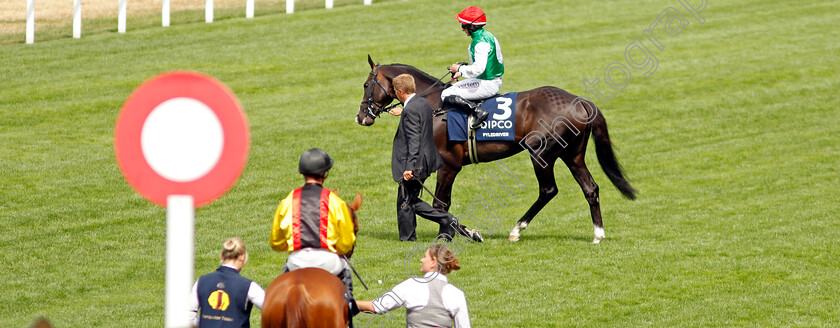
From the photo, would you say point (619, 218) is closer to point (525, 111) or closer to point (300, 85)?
point (525, 111)

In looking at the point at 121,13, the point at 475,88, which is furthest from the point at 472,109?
the point at 121,13

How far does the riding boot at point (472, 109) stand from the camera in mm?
11234

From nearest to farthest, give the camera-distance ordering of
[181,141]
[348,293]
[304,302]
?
[181,141], [304,302], [348,293]

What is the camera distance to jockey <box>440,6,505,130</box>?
1107 cm

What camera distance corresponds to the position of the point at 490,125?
11359 mm

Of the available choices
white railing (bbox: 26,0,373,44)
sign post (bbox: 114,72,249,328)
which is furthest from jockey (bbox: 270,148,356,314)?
white railing (bbox: 26,0,373,44)

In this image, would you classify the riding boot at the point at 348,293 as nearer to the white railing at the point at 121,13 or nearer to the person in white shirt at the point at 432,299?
the person in white shirt at the point at 432,299

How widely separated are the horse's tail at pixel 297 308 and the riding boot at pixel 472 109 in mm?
5718

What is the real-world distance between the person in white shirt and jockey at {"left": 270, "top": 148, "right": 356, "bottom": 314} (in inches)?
14.8

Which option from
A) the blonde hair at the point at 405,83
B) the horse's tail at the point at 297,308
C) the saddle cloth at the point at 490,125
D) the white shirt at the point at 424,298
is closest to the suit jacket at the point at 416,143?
the blonde hair at the point at 405,83

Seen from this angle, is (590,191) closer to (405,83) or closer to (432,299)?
(405,83)

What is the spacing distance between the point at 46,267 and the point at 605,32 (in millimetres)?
17597

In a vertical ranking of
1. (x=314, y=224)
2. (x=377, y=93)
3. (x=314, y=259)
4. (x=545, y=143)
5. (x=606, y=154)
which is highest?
(x=314, y=224)

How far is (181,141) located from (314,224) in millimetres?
3014
